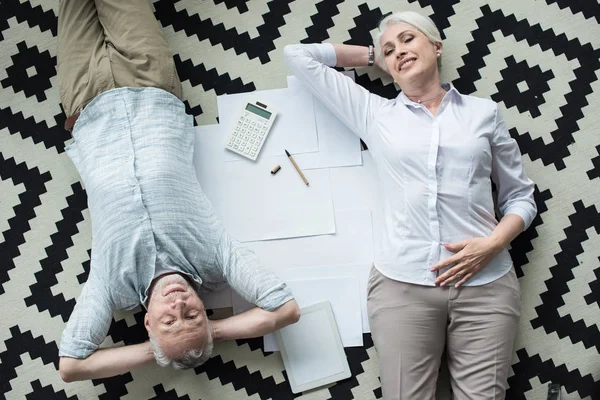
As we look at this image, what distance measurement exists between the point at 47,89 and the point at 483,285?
1.60m

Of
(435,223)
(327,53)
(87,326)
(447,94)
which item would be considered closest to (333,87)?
(327,53)

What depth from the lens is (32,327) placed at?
204 cm

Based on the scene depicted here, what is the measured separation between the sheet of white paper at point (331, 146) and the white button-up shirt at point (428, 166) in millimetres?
100

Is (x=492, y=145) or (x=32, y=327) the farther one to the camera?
(x=32, y=327)

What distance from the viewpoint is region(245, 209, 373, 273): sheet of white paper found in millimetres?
1973

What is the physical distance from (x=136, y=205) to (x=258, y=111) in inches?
20.9

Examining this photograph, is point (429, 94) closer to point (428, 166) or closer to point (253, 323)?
point (428, 166)

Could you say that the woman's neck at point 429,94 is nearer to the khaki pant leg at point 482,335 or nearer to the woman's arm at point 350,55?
the woman's arm at point 350,55

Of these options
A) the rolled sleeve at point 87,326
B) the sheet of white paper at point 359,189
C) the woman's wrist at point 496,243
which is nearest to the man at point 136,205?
the rolled sleeve at point 87,326

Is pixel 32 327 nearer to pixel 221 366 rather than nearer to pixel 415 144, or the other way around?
pixel 221 366

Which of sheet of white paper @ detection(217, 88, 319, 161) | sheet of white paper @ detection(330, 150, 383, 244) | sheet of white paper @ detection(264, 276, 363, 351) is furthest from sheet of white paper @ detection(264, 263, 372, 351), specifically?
sheet of white paper @ detection(217, 88, 319, 161)

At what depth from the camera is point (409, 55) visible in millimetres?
1760

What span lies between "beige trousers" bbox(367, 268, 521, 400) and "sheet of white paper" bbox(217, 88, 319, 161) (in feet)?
1.80

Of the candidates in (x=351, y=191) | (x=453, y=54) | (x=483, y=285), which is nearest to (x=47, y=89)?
(x=351, y=191)
